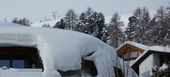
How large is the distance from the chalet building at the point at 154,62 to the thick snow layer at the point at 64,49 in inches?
718

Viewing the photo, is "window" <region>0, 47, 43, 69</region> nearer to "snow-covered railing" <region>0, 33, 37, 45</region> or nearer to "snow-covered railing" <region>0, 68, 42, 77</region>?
"snow-covered railing" <region>0, 33, 37, 45</region>

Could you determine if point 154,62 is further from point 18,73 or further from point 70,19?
point 70,19

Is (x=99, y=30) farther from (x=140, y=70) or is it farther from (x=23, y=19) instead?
(x=140, y=70)

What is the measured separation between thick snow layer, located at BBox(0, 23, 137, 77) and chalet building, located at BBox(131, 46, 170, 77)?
18240 millimetres

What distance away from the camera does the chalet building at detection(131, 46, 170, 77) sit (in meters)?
32.4

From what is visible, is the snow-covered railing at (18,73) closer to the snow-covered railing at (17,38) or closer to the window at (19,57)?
the snow-covered railing at (17,38)

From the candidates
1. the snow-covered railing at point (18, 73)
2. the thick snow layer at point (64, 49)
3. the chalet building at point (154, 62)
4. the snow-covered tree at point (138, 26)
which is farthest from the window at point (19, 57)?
the snow-covered tree at point (138, 26)

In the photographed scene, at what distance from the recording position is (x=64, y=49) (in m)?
12.8

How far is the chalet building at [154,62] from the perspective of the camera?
32.4m

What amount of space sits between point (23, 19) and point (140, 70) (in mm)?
64001

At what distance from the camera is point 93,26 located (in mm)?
85438

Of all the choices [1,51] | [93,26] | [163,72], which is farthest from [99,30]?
[1,51]

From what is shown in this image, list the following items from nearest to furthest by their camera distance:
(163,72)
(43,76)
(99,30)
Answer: (43,76), (163,72), (99,30)

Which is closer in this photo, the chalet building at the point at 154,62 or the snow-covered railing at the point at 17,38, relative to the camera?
the snow-covered railing at the point at 17,38
